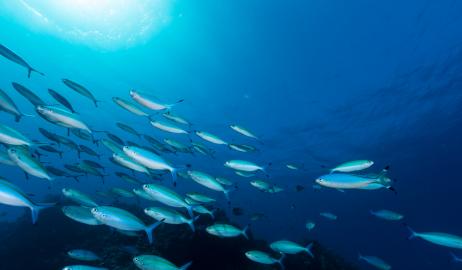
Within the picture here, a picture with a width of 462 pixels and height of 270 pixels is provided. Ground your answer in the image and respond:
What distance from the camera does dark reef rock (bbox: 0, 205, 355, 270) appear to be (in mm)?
8656

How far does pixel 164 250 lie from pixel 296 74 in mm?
17138

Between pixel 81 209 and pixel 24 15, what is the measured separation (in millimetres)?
18050

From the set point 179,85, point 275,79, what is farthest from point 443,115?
point 179,85

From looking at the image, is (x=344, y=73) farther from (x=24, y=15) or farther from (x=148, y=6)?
(x=24, y=15)

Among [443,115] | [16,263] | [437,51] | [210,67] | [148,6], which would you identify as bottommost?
[16,263]

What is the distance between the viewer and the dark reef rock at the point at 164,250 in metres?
8.66

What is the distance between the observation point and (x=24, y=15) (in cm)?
1822

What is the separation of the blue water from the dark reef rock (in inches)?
95.6

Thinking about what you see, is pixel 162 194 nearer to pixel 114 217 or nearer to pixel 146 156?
pixel 146 156

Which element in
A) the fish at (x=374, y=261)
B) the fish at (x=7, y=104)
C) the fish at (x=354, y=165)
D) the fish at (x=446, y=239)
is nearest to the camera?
the fish at (x=7, y=104)

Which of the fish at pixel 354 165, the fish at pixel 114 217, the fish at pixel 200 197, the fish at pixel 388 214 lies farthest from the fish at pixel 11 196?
the fish at pixel 388 214

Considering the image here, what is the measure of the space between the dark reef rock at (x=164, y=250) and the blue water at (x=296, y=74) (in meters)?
2.43

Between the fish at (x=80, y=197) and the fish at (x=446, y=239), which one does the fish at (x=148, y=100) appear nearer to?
the fish at (x=80, y=197)

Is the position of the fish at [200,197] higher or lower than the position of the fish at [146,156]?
higher
